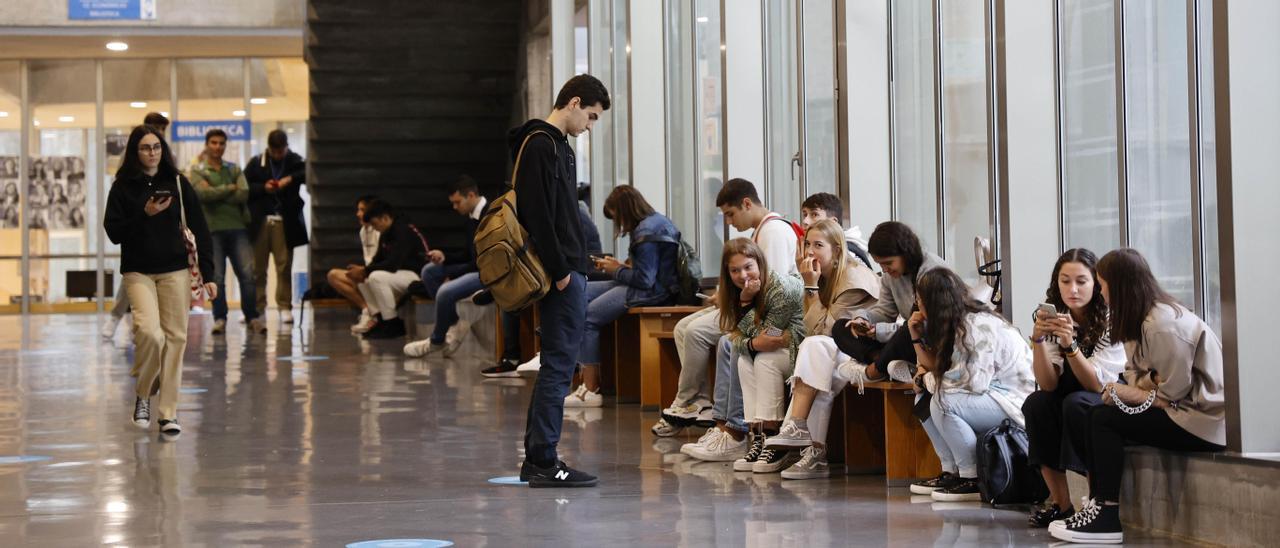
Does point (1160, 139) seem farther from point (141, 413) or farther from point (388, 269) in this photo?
point (388, 269)

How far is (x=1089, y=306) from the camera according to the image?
500cm

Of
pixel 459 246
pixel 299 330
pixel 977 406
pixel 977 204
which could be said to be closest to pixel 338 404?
pixel 977 204

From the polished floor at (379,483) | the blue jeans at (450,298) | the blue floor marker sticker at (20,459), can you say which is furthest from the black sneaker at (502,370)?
the blue floor marker sticker at (20,459)

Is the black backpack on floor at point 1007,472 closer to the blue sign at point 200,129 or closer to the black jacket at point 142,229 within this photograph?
the black jacket at point 142,229

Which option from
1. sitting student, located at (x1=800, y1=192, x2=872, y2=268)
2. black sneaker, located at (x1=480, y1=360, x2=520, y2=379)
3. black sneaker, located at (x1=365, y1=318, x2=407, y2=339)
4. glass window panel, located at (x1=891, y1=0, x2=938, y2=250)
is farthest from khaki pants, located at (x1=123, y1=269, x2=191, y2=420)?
black sneaker, located at (x1=365, y1=318, x2=407, y2=339)

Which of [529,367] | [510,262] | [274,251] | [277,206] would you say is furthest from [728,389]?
[274,251]

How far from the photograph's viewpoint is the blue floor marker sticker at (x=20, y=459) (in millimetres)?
6727

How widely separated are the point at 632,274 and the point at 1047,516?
4528 millimetres

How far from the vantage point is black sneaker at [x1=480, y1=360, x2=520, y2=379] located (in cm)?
1137

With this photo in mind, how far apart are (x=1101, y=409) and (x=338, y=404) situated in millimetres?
5335

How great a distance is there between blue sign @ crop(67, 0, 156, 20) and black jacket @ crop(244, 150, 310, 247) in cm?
525

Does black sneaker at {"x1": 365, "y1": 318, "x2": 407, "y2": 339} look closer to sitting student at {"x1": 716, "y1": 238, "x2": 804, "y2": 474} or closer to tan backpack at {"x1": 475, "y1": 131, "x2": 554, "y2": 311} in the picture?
sitting student at {"x1": 716, "y1": 238, "x2": 804, "y2": 474}

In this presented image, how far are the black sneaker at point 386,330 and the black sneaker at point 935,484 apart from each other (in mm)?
10224

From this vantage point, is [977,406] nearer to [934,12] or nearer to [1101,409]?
[1101,409]
